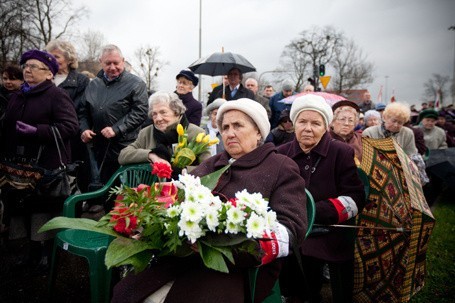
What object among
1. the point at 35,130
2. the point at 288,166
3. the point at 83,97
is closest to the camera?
the point at 288,166

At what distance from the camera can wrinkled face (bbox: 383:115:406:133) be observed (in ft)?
15.1

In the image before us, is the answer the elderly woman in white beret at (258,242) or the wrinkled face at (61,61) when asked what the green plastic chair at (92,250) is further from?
the wrinkled face at (61,61)

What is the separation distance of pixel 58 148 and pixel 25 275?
1262 millimetres

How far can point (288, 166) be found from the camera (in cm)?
204

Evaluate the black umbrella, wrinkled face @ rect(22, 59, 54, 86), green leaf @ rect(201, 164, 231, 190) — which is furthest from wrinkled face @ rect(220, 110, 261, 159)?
the black umbrella

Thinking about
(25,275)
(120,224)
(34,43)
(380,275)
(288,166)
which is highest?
(34,43)

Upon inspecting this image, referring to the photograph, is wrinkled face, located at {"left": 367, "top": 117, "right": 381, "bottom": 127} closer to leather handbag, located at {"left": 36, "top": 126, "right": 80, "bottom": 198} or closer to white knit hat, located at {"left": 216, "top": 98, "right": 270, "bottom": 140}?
white knit hat, located at {"left": 216, "top": 98, "right": 270, "bottom": 140}

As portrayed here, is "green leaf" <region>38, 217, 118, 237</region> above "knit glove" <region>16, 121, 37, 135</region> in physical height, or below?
below

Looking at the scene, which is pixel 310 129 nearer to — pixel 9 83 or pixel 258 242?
pixel 258 242

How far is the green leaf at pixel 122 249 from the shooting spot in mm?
1331

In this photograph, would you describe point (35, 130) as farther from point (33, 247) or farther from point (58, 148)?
point (33, 247)

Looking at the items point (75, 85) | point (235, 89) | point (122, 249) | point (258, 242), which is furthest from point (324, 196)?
point (235, 89)

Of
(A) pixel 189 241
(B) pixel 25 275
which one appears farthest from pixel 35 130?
(A) pixel 189 241

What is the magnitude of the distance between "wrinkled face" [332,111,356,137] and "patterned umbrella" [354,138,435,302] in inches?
37.0
